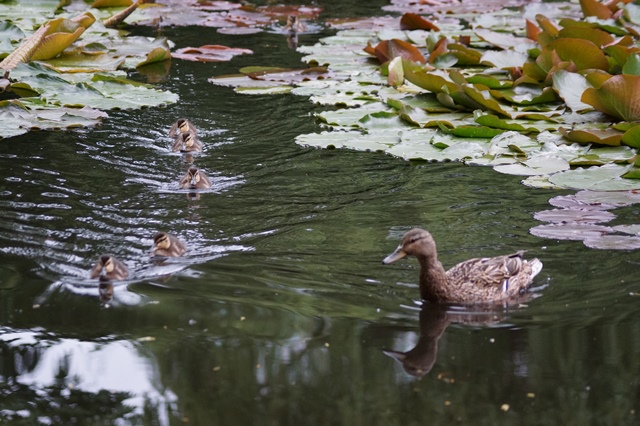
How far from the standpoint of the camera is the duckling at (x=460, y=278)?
19.1 feet

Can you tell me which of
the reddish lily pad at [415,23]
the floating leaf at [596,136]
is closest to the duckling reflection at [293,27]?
the reddish lily pad at [415,23]

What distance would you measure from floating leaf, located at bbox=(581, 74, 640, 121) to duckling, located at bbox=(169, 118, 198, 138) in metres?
3.84

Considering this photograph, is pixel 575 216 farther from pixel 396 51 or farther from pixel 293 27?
pixel 293 27

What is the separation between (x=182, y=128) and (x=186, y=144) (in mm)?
283

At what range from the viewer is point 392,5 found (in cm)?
1820

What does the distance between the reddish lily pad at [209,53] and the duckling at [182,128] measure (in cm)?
354

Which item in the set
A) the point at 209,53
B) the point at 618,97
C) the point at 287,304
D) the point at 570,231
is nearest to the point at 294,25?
the point at 209,53

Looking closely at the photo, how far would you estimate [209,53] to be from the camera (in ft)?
43.6

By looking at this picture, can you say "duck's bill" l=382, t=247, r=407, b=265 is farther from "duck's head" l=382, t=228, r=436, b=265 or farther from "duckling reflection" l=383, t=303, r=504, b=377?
"duckling reflection" l=383, t=303, r=504, b=377

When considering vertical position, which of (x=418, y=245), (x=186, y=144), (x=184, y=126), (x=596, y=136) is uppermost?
(x=418, y=245)

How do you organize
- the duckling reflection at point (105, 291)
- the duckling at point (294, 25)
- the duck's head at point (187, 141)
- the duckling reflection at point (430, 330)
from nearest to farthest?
1. the duckling reflection at point (430, 330)
2. the duckling reflection at point (105, 291)
3. the duck's head at point (187, 141)
4. the duckling at point (294, 25)

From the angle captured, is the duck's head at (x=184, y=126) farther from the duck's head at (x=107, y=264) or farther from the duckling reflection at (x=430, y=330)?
the duckling reflection at (x=430, y=330)

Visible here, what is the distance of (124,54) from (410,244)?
8081mm

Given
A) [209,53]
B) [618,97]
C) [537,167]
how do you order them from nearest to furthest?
[537,167]
[618,97]
[209,53]
